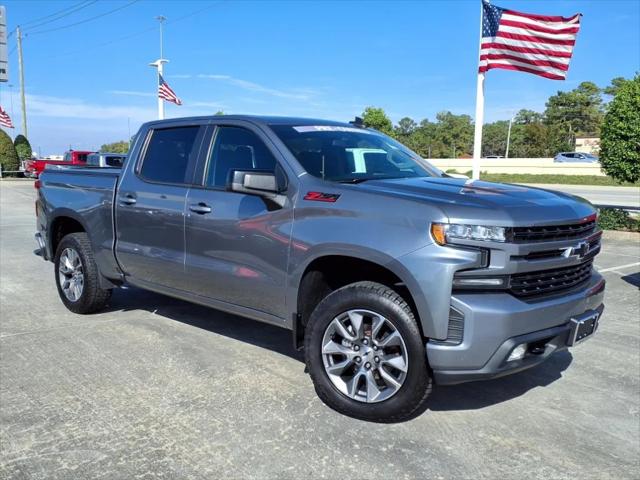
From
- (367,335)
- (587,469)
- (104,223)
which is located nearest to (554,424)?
(587,469)

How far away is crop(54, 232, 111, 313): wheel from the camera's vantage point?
550 centimetres

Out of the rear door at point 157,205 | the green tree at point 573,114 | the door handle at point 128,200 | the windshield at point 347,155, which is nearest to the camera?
the windshield at point 347,155

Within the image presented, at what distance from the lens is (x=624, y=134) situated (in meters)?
12.4

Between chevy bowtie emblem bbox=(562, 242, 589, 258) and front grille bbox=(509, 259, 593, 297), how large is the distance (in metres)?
0.09

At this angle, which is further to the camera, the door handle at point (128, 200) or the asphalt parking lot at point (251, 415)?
the door handle at point (128, 200)

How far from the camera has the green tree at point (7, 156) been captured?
1435 inches

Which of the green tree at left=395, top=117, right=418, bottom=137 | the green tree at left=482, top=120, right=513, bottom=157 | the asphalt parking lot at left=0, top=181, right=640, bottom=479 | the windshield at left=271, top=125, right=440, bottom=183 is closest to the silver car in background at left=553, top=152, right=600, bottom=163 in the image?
the asphalt parking lot at left=0, top=181, right=640, bottom=479

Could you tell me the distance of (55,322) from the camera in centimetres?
548

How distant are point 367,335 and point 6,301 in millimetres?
4654

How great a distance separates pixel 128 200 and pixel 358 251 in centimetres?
249

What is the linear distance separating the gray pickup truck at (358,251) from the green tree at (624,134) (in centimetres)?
954

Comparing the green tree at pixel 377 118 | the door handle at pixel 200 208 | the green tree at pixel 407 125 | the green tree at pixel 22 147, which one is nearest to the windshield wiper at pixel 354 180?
the door handle at pixel 200 208

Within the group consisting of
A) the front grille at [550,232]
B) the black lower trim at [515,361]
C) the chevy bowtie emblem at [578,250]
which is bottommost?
the black lower trim at [515,361]

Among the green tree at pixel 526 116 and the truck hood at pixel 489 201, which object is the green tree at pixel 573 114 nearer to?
the green tree at pixel 526 116
